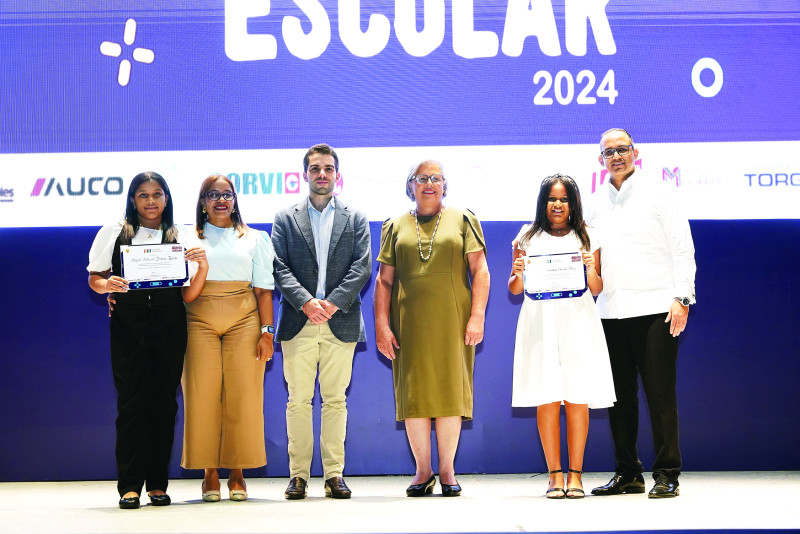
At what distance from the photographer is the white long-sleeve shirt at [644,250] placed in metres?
3.86

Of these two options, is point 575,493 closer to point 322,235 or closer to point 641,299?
point 641,299

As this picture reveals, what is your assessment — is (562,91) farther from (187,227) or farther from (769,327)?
(187,227)

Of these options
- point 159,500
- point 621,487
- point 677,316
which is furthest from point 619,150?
point 159,500

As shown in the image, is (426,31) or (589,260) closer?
(589,260)

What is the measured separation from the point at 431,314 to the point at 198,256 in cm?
108

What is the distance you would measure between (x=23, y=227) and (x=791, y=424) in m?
4.53

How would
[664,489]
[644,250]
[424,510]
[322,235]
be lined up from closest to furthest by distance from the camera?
[424,510] → [664,489] → [644,250] → [322,235]

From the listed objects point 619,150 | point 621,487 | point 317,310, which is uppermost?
point 619,150

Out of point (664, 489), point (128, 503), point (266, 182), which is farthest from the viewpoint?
point (266, 182)

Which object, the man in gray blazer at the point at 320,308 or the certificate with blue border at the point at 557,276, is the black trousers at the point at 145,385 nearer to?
the man in gray blazer at the point at 320,308

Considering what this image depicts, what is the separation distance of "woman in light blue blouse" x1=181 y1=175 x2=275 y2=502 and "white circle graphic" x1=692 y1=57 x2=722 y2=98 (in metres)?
2.70

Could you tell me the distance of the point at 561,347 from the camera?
→ 3.79m

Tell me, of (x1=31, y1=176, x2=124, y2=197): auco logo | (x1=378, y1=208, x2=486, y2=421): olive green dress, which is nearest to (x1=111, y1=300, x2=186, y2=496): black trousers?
(x1=378, y1=208, x2=486, y2=421): olive green dress

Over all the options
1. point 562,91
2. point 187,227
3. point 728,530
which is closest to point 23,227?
point 187,227
